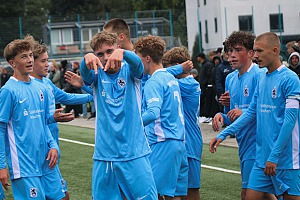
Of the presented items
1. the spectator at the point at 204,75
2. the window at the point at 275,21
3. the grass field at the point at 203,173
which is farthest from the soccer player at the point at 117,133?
the window at the point at 275,21

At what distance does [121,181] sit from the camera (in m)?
6.08

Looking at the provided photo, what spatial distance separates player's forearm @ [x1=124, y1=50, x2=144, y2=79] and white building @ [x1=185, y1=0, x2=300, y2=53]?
1376 inches

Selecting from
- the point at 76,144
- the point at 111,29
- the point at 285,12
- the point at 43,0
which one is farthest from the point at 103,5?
the point at 111,29

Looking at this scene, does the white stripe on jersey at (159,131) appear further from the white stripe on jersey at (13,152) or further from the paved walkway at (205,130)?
the paved walkway at (205,130)

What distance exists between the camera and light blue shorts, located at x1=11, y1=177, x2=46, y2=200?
22.6 feet

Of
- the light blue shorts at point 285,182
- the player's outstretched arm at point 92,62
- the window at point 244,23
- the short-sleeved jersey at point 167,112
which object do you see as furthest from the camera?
the window at point 244,23

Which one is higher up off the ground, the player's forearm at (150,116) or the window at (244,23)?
the window at (244,23)

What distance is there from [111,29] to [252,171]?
2.89 m

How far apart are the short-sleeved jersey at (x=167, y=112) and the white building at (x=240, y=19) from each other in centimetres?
3349

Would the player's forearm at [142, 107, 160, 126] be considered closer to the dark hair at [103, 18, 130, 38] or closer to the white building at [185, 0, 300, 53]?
the dark hair at [103, 18, 130, 38]

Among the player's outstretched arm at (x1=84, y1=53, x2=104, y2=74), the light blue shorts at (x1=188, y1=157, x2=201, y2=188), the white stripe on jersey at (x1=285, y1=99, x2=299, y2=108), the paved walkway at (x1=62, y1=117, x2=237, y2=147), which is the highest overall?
the player's outstretched arm at (x1=84, y1=53, x2=104, y2=74)

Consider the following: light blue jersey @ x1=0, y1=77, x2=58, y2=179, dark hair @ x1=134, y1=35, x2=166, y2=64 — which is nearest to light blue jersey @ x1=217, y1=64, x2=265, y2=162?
dark hair @ x1=134, y1=35, x2=166, y2=64

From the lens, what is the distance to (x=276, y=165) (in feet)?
21.8

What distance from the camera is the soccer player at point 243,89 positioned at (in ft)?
24.7
